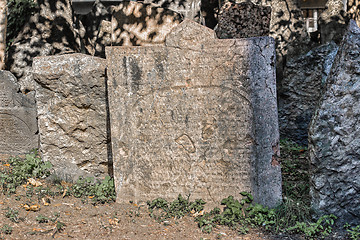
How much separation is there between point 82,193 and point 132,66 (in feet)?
4.68

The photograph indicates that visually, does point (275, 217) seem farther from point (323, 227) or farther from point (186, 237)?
point (186, 237)

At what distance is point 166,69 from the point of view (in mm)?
4137

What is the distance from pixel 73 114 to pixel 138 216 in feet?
4.75

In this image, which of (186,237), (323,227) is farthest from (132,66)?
(323,227)

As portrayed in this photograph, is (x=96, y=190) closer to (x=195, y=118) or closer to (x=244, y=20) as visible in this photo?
(x=195, y=118)

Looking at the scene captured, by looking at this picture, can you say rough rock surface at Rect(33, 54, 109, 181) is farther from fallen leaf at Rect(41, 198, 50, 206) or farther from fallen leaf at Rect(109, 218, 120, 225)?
fallen leaf at Rect(109, 218, 120, 225)

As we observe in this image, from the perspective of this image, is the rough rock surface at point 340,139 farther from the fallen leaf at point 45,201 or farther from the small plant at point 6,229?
the small plant at point 6,229

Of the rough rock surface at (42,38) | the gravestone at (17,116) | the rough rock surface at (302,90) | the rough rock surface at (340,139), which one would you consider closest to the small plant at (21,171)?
the gravestone at (17,116)

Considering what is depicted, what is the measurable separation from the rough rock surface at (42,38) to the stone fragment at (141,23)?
1951 millimetres

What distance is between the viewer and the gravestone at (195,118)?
3988 mm

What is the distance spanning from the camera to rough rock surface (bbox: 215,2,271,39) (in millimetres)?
5996

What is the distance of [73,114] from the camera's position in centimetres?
479

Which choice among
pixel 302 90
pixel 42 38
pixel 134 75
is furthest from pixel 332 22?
pixel 134 75

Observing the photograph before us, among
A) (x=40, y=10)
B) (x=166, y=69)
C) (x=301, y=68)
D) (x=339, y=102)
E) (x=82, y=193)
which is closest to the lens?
(x=339, y=102)
